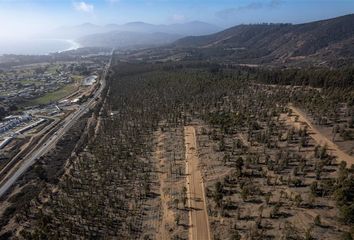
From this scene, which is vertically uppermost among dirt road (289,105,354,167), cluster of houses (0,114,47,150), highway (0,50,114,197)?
dirt road (289,105,354,167)

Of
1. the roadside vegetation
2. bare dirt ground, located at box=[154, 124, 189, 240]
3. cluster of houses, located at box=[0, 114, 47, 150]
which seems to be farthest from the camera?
cluster of houses, located at box=[0, 114, 47, 150]

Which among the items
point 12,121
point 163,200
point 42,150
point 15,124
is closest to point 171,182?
point 163,200

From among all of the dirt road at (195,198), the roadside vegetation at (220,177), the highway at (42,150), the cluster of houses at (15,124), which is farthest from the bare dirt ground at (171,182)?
the cluster of houses at (15,124)

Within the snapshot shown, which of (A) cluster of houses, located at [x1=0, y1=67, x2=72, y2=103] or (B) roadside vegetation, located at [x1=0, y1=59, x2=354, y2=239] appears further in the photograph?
(A) cluster of houses, located at [x1=0, y1=67, x2=72, y2=103]

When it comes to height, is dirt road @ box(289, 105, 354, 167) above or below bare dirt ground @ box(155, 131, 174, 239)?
above

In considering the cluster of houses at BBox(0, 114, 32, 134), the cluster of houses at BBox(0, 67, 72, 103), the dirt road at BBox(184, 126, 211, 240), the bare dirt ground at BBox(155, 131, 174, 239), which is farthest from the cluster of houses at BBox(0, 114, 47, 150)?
the dirt road at BBox(184, 126, 211, 240)

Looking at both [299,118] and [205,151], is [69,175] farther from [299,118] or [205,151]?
[299,118]

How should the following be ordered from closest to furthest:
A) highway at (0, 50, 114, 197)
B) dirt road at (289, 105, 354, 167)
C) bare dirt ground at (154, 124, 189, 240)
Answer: bare dirt ground at (154, 124, 189, 240) < dirt road at (289, 105, 354, 167) < highway at (0, 50, 114, 197)

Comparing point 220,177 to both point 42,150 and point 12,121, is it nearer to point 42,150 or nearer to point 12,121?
point 42,150

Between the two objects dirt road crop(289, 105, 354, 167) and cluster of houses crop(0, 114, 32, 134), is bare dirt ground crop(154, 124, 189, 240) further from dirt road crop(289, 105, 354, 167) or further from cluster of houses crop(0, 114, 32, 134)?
cluster of houses crop(0, 114, 32, 134)
